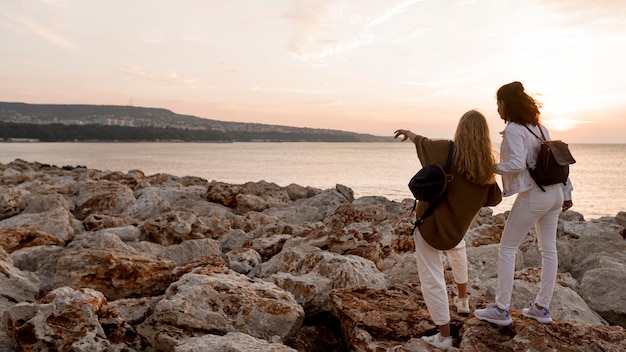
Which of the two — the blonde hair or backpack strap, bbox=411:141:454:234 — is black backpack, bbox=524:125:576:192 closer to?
the blonde hair

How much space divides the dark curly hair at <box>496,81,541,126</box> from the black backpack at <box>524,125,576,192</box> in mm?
266

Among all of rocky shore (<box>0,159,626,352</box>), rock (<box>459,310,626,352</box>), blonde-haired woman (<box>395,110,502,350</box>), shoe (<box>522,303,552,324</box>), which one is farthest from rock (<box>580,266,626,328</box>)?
blonde-haired woman (<box>395,110,502,350</box>)

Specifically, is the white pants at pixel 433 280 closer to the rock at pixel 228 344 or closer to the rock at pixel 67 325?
the rock at pixel 228 344

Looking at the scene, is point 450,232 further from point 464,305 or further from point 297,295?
point 297,295

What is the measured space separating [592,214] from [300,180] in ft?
84.0

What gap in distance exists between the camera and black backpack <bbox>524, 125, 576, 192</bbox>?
13.6ft

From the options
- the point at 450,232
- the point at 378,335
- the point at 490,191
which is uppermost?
the point at 490,191

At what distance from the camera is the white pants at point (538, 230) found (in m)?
4.25

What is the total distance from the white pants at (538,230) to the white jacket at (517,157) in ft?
0.41

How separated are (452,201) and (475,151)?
1.47 ft

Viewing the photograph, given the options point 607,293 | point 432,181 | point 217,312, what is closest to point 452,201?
point 432,181

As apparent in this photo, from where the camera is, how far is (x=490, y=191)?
4.43 metres

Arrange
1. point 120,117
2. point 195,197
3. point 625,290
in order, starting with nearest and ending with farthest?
point 625,290, point 195,197, point 120,117

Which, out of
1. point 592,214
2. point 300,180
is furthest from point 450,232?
point 300,180
